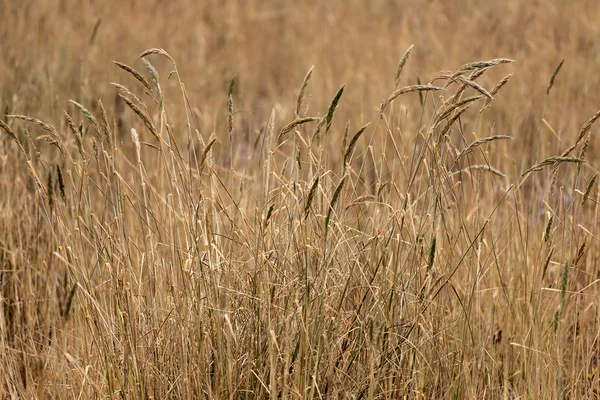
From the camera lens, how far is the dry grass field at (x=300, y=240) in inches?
67.8

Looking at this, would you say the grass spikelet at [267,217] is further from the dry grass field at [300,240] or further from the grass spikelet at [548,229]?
the grass spikelet at [548,229]

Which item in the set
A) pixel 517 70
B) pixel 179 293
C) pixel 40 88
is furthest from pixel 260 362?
pixel 517 70

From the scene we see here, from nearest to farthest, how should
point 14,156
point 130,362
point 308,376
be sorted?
1. point 308,376
2. point 130,362
3. point 14,156

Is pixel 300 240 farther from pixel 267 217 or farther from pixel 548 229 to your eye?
pixel 548 229

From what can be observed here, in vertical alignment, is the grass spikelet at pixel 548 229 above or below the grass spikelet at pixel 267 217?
below

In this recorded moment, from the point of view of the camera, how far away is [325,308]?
1721 millimetres

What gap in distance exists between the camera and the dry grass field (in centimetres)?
172

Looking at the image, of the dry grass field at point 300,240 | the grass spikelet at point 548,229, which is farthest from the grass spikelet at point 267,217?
the grass spikelet at point 548,229

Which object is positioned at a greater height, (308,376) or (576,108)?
(576,108)

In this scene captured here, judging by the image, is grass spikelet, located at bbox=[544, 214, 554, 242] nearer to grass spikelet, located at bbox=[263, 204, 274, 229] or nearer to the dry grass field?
the dry grass field

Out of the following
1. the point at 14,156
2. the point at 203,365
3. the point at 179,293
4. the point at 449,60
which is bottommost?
the point at 203,365

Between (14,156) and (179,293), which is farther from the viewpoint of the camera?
(14,156)

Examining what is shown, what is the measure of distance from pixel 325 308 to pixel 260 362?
185 millimetres

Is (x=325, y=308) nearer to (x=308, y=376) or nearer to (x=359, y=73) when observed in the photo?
(x=308, y=376)
